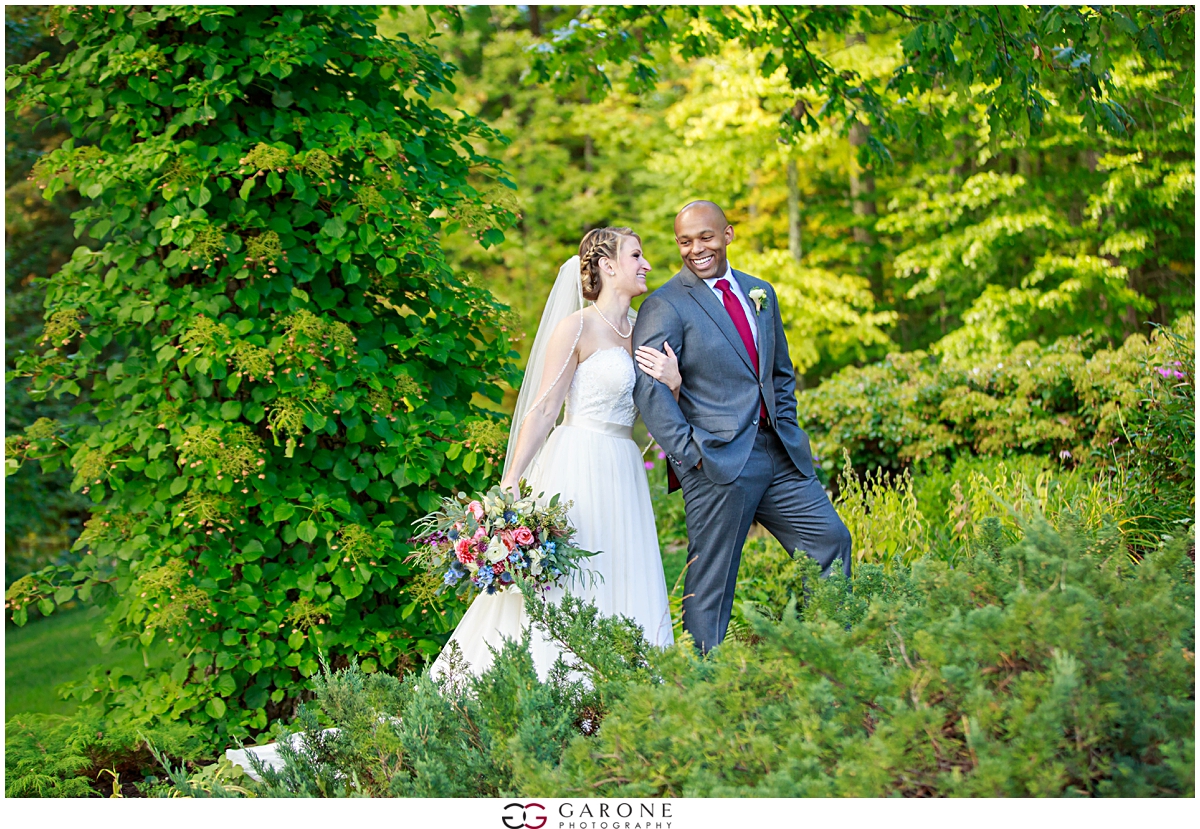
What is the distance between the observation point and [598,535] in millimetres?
3926

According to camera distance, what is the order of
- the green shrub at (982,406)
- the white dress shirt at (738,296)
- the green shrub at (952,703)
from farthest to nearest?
the green shrub at (982,406)
the white dress shirt at (738,296)
the green shrub at (952,703)

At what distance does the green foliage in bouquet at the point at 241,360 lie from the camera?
3.99 meters

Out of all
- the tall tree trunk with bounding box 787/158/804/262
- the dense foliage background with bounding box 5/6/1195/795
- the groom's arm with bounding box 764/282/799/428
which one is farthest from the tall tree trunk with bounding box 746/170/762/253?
the groom's arm with bounding box 764/282/799/428

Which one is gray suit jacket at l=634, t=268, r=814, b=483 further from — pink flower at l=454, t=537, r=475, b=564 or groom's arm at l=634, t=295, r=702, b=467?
pink flower at l=454, t=537, r=475, b=564

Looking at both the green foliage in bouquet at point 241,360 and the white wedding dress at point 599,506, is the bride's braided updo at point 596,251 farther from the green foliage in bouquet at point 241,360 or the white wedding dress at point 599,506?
the green foliage in bouquet at point 241,360

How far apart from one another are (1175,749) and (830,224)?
13.3 meters

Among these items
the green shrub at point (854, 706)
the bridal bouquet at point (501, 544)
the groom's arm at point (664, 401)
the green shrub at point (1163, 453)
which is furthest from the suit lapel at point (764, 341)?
the green shrub at point (1163, 453)

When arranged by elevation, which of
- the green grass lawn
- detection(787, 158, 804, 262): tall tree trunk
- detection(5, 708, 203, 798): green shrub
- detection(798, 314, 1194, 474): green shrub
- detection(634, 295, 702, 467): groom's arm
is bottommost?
the green grass lawn

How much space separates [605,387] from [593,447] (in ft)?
0.83

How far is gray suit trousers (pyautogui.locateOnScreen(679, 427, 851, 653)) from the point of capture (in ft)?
12.4

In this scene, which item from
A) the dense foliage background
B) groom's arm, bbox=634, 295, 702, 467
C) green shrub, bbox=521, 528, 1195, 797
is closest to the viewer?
green shrub, bbox=521, 528, 1195, 797

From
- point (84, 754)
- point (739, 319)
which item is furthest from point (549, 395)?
point (84, 754)

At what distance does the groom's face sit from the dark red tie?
0.07 metres

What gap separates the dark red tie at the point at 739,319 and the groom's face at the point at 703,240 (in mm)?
66
